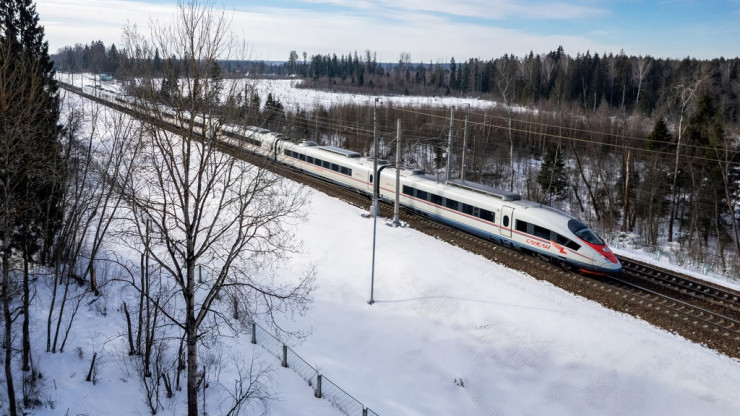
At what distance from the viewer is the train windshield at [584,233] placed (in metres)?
19.9

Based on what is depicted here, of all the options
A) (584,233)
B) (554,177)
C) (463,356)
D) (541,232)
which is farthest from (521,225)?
(554,177)

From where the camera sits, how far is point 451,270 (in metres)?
21.1

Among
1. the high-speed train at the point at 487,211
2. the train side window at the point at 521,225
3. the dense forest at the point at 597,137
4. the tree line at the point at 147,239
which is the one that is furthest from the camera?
the dense forest at the point at 597,137

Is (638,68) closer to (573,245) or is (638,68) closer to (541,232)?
(541,232)

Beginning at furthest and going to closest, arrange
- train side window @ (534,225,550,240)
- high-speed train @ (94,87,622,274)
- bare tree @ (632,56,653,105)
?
bare tree @ (632,56,653,105) < train side window @ (534,225,550,240) < high-speed train @ (94,87,622,274)

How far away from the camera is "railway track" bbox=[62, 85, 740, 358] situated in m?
16.2

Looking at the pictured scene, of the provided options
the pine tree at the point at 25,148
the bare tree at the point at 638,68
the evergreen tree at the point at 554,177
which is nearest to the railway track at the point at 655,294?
the pine tree at the point at 25,148

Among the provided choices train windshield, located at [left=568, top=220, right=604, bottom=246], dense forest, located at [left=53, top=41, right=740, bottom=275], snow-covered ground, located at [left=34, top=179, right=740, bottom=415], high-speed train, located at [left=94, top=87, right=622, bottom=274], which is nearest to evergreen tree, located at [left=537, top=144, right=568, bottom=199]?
dense forest, located at [left=53, top=41, right=740, bottom=275]

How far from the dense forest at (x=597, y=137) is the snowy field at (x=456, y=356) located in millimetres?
7706

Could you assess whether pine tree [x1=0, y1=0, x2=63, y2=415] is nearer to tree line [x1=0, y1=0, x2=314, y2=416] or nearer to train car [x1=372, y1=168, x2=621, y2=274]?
tree line [x1=0, y1=0, x2=314, y2=416]

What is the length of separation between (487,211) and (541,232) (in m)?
2.91

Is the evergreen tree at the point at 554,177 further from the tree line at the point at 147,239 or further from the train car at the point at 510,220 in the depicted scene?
the tree line at the point at 147,239

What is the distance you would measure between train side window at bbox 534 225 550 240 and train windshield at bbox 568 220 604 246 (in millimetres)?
918

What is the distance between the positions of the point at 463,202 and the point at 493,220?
188 centimetres
